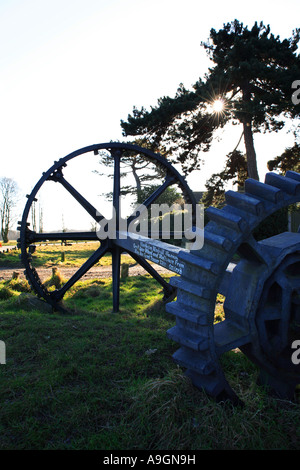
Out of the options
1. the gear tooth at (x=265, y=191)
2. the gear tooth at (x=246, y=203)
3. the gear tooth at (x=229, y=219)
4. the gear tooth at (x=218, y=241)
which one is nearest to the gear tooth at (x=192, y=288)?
the gear tooth at (x=218, y=241)

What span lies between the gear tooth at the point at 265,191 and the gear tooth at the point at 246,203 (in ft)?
0.20

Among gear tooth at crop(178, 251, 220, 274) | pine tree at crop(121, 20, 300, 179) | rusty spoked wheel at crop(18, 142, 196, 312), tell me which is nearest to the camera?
gear tooth at crop(178, 251, 220, 274)

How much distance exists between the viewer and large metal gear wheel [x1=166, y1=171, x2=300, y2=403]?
209 centimetres

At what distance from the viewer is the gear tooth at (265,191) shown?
Result: 212 cm

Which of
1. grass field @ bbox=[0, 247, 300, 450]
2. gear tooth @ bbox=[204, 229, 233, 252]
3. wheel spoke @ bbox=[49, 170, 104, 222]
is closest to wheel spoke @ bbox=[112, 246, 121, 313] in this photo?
wheel spoke @ bbox=[49, 170, 104, 222]

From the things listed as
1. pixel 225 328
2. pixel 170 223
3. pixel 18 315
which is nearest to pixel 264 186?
pixel 225 328

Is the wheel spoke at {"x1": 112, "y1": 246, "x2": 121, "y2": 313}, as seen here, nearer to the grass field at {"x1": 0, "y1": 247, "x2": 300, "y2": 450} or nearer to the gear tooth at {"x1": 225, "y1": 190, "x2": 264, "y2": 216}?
the grass field at {"x1": 0, "y1": 247, "x2": 300, "y2": 450}

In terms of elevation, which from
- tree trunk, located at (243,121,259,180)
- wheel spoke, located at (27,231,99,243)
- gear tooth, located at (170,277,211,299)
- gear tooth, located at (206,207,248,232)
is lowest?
gear tooth, located at (170,277,211,299)

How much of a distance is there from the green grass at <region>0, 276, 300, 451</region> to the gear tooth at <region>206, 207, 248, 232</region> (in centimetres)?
123

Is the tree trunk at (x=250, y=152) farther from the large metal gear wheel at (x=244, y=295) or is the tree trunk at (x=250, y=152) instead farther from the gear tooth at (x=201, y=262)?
the gear tooth at (x=201, y=262)

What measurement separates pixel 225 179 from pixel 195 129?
11.8 ft

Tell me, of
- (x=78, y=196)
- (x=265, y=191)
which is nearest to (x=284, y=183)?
(x=265, y=191)

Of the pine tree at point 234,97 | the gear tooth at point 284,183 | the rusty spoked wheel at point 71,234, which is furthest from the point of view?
the pine tree at point 234,97

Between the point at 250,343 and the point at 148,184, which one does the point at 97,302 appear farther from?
the point at 148,184
